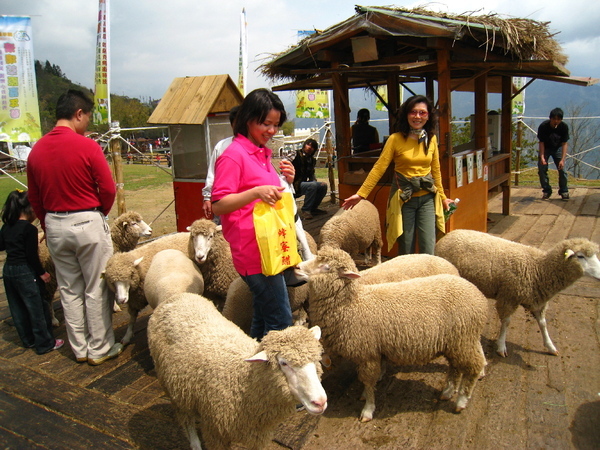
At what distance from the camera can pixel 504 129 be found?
8.21 m

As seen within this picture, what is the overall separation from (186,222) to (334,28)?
3.71 m

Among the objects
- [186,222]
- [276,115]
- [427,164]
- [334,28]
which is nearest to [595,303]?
[427,164]

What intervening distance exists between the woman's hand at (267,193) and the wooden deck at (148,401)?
1.47 metres

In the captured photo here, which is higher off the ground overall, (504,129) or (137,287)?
(504,129)

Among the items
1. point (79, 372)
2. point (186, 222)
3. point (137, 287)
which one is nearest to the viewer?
point (79, 372)

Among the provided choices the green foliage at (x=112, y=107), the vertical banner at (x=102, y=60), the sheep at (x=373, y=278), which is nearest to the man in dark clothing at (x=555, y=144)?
the sheep at (x=373, y=278)

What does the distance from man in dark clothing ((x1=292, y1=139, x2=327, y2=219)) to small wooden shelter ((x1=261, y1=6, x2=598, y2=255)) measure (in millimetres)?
2010

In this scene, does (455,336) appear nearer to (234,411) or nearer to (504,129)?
(234,411)

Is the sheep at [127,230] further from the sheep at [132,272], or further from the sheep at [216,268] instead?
the sheep at [216,268]

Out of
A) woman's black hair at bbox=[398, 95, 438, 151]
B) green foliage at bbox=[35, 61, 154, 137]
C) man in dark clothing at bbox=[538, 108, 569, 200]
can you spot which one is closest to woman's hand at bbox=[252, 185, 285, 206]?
woman's black hair at bbox=[398, 95, 438, 151]

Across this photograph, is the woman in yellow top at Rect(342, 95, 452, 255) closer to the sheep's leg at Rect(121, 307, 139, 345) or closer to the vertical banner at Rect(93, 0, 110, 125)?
the sheep's leg at Rect(121, 307, 139, 345)

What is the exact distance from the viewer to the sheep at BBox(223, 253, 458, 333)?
3.49m

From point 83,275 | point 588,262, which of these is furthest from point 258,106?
point 588,262

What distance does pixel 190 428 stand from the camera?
8.19ft
